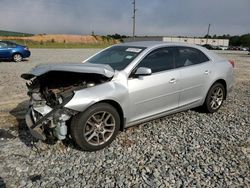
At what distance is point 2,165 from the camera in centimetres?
327

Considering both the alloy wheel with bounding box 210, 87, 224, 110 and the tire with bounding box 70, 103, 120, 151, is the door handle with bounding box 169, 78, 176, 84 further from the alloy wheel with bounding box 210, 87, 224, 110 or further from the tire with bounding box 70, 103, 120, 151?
the alloy wheel with bounding box 210, 87, 224, 110

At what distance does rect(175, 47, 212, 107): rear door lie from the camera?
181 inches

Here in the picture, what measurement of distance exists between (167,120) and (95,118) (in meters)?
1.82

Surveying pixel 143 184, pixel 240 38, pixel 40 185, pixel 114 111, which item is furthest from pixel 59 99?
pixel 240 38

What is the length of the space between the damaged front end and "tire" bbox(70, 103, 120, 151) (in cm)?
14

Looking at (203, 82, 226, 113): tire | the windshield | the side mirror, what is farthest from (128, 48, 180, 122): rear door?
(203, 82, 226, 113): tire

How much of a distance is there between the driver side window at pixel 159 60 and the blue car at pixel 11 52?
13676 mm

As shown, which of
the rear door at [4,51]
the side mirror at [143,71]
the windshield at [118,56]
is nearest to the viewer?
the side mirror at [143,71]

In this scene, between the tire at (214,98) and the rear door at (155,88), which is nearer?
the rear door at (155,88)

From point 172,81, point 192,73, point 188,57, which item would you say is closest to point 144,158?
point 172,81

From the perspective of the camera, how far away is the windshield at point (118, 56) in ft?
13.4

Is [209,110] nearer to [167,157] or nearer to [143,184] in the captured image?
[167,157]

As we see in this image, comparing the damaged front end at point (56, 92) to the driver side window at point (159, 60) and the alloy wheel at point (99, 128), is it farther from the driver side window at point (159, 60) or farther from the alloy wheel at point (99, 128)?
the driver side window at point (159, 60)

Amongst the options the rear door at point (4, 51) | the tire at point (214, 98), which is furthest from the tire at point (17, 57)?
the tire at point (214, 98)
